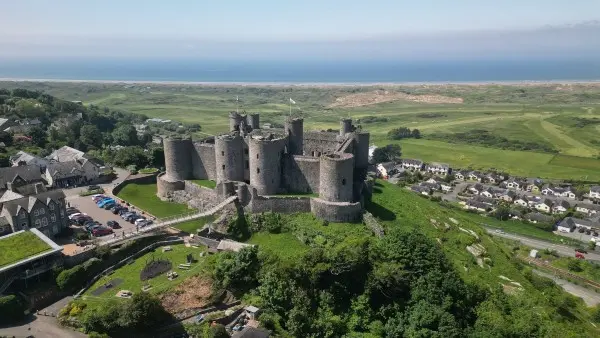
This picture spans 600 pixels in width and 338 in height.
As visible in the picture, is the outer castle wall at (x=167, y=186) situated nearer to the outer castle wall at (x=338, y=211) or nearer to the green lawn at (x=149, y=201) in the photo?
the green lawn at (x=149, y=201)

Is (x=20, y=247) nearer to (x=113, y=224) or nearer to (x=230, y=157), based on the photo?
(x=113, y=224)

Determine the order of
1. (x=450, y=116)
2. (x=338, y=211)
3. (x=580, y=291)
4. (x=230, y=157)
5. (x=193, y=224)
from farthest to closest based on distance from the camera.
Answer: (x=450, y=116) < (x=580, y=291) < (x=230, y=157) < (x=193, y=224) < (x=338, y=211)

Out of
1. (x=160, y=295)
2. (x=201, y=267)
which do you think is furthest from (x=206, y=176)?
(x=160, y=295)

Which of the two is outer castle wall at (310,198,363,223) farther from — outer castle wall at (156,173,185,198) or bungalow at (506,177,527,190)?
bungalow at (506,177,527,190)

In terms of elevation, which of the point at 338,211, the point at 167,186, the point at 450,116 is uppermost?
the point at 338,211

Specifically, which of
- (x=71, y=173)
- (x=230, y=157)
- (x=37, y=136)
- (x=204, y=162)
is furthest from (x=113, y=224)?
(x=37, y=136)

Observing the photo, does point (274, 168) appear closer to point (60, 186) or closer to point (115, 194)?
point (115, 194)

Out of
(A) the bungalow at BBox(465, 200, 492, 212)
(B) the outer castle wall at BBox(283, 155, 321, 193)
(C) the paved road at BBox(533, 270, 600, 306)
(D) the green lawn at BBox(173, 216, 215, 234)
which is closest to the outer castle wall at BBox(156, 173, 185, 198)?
(D) the green lawn at BBox(173, 216, 215, 234)
